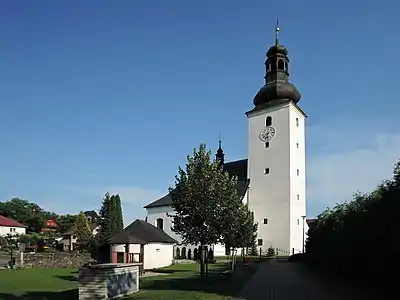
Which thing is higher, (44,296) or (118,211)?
(118,211)

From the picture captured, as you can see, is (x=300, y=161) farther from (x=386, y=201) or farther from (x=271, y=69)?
(x=386, y=201)

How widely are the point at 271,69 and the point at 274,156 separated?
11462mm

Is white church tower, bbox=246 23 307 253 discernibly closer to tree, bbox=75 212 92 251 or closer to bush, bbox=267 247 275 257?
bush, bbox=267 247 275 257

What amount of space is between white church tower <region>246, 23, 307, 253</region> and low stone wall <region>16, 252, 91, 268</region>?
22538 millimetres

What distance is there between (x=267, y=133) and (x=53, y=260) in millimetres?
31442

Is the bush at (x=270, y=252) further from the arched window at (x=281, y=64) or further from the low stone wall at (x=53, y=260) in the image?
the arched window at (x=281, y=64)

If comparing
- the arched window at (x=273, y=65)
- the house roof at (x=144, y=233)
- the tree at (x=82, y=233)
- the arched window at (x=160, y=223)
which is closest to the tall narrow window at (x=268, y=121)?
the arched window at (x=273, y=65)

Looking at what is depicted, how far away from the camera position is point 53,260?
2046 inches

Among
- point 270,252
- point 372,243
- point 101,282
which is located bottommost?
point 270,252

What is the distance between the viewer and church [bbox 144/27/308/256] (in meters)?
60.1

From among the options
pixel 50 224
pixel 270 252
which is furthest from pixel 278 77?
pixel 50 224

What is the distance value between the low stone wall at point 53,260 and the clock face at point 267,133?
27.6 m

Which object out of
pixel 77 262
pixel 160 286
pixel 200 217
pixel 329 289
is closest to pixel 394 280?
pixel 329 289

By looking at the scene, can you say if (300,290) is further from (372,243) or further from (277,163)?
(277,163)
